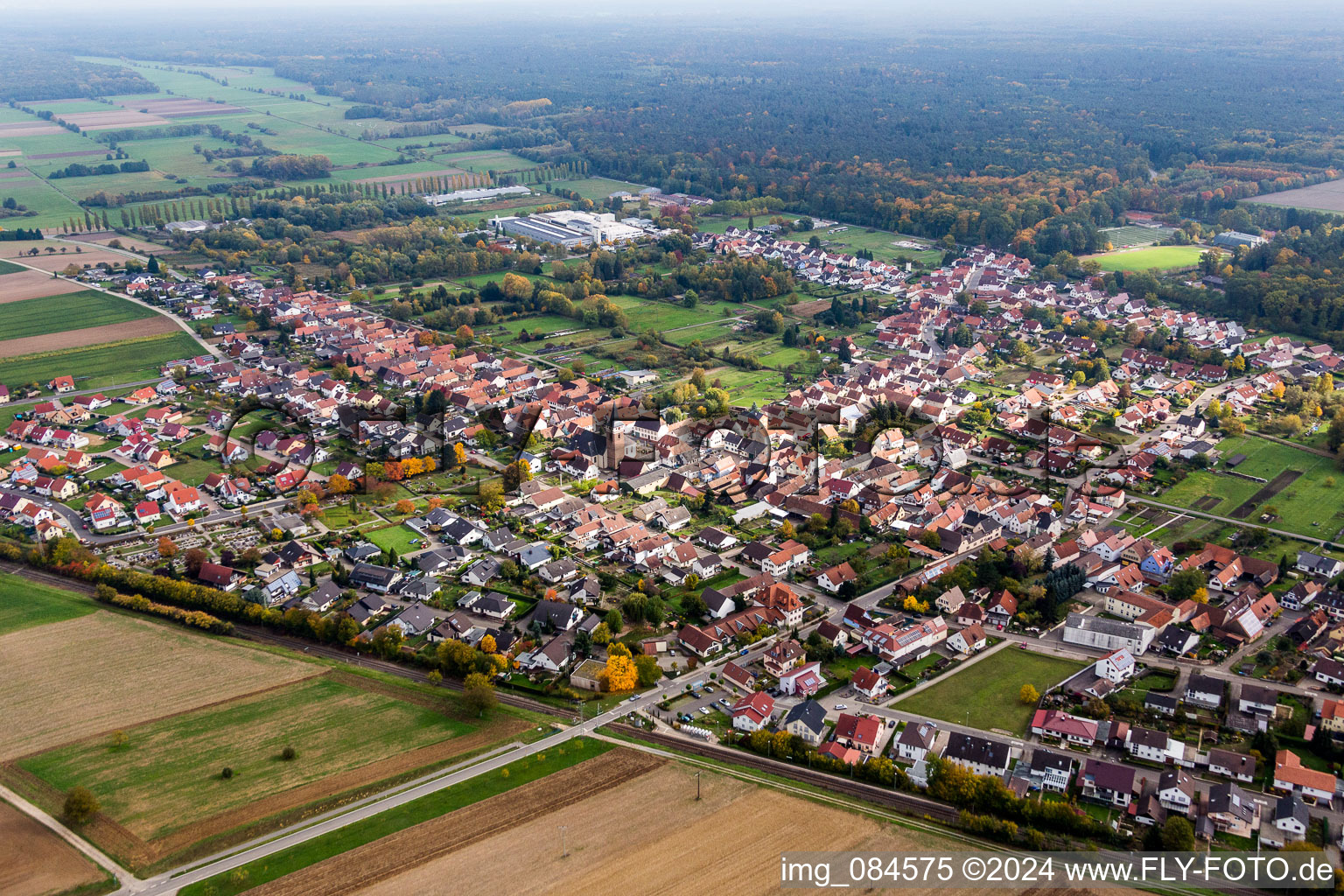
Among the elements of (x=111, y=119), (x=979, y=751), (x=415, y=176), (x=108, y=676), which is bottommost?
(x=108, y=676)

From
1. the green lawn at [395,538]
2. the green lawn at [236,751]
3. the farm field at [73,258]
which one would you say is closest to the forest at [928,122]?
the farm field at [73,258]

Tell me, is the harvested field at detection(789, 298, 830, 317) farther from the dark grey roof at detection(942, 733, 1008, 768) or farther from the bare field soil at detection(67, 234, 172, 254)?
the bare field soil at detection(67, 234, 172, 254)

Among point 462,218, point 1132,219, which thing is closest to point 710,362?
point 462,218

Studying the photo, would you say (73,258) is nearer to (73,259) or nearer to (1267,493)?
(73,259)

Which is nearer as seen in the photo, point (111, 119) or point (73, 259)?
point (73, 259)

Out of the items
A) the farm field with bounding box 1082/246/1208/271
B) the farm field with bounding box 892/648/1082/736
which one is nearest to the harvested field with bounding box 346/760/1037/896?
the farm field with bounding box 892/648/1082/736

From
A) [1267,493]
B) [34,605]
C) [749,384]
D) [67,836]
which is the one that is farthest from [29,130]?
[1267,493]

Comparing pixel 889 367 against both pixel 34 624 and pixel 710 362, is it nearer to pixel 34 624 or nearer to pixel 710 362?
pixel 710 362
